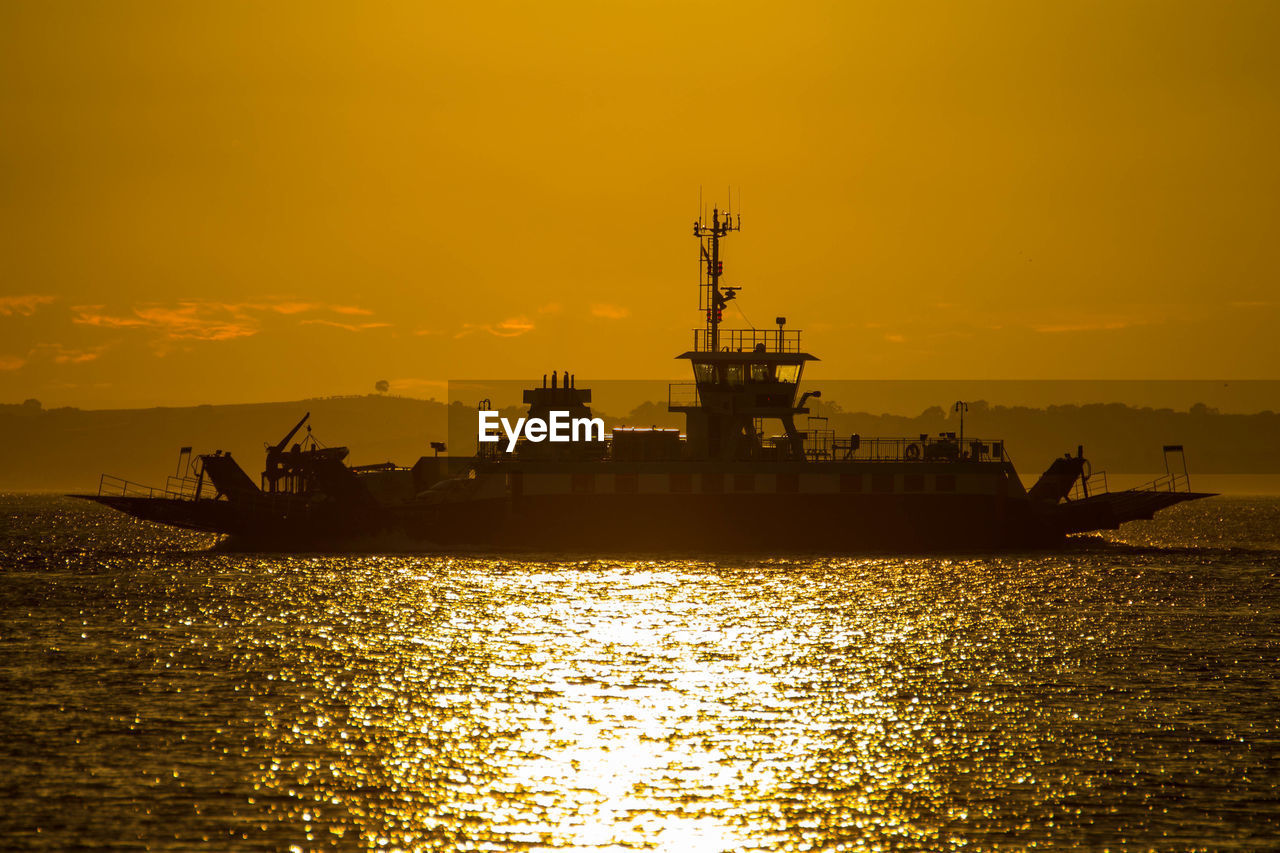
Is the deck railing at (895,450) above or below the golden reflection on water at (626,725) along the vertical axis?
above

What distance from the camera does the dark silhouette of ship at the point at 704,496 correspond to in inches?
2601

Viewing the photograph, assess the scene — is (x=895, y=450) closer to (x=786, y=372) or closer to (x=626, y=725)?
(x=786, y=372)

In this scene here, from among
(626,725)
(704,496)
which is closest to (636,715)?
(626,725)

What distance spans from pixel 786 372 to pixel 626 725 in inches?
1703

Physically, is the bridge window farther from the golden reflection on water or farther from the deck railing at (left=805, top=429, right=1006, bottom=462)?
the golden reflection on water

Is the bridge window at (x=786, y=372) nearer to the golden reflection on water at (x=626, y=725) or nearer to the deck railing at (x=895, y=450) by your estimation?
the deck railing at (x=895, y=450)

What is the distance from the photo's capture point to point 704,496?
218ft

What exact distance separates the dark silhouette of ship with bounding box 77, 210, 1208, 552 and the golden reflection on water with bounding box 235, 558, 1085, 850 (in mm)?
16416

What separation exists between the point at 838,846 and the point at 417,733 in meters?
10.6

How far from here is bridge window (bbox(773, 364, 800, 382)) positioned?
69812 mm

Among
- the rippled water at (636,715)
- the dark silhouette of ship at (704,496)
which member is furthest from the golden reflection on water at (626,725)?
the dark silhouette of ship at (704,496)

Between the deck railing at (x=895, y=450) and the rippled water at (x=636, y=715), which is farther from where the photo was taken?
the deck railing at (x=895, y=450)

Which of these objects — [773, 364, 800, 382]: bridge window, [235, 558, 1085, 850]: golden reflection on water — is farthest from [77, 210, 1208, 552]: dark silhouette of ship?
[235, 558, 1085, 850]: golden reflection on water

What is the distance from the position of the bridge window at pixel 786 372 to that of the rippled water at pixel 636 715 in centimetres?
1631
